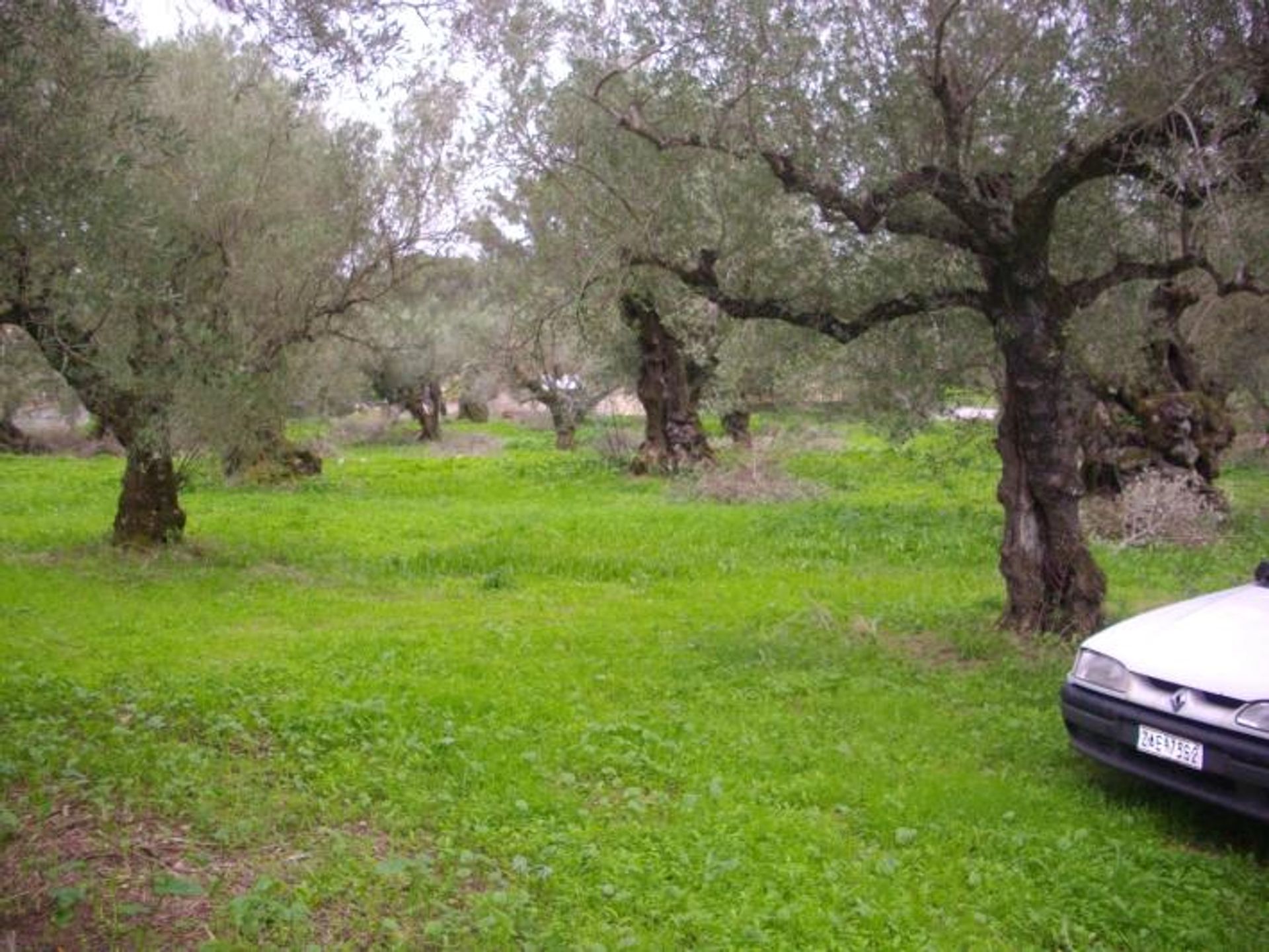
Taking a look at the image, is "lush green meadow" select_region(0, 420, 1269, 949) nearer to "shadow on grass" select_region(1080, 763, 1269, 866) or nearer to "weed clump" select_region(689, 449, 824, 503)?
"shadow on grass" select_region(1080, 763, 1269, 866)

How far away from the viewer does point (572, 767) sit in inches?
274

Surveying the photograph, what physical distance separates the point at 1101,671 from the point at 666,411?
19902 mm

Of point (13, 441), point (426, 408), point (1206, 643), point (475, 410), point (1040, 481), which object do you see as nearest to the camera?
point (1206, 643)

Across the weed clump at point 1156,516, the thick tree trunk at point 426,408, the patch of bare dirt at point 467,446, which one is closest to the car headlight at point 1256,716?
the weed clump at point 1156,516

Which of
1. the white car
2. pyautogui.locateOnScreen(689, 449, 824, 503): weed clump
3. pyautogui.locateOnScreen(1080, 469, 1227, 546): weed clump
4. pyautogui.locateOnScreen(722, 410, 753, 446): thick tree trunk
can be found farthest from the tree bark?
the white car

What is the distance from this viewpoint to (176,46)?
1484cm

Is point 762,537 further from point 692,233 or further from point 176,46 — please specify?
point 176,46

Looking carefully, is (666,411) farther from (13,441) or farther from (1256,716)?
(13,441)

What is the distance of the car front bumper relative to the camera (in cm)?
557

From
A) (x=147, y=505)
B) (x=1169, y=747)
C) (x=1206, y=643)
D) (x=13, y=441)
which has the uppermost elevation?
(x=13, y=441)

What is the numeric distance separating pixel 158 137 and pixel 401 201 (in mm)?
8778

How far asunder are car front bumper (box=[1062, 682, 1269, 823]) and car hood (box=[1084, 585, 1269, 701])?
0.22 m

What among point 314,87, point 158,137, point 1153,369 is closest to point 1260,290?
point 1153,369

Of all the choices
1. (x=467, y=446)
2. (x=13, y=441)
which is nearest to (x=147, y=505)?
(x=467, y=446)
